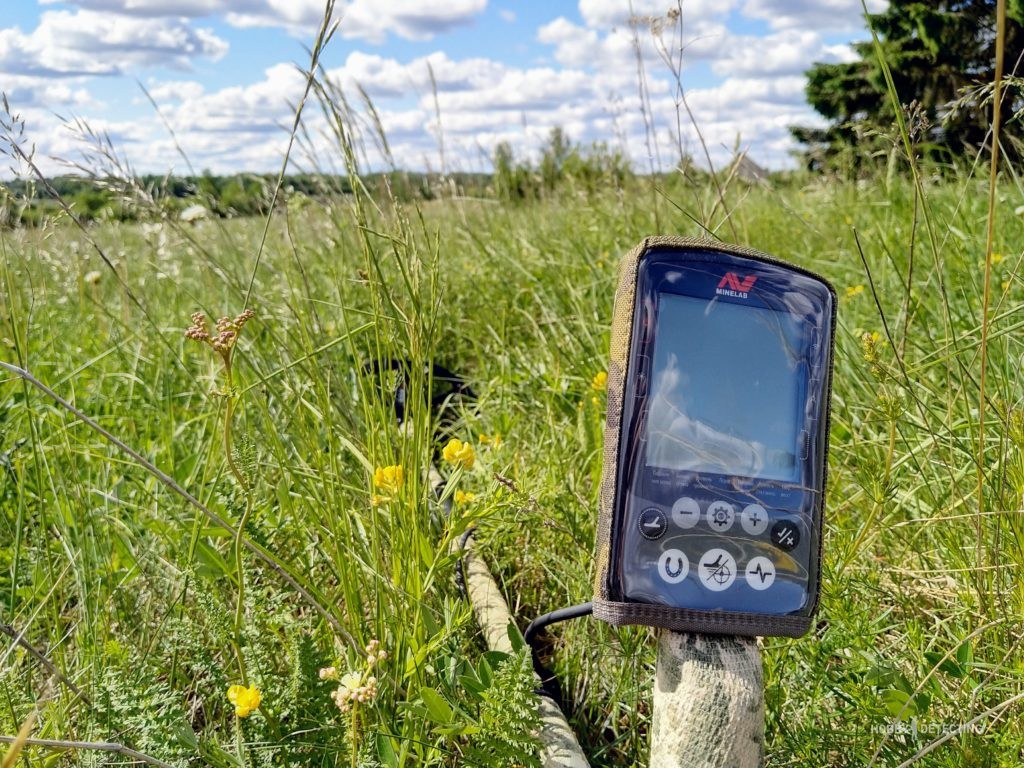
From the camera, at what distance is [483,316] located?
11.6ft

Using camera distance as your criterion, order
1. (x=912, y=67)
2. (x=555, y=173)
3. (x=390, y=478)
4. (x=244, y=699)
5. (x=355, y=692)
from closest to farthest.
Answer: (x=355, y=692) → (x=244, y=699) → (x=390, y=478) → (x=555, y=173) → (x=912, y=67)

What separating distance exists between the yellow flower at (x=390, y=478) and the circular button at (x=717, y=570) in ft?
1.73

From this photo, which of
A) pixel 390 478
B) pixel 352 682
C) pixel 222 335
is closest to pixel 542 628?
pixel 390 478

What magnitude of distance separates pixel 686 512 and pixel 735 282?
0.30m

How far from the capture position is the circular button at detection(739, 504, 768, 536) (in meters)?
1.05

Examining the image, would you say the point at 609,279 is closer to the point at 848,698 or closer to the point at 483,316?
the point at 483,316

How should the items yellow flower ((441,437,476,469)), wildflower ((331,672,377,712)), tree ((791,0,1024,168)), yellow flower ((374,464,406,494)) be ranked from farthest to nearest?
tree ((791,0,1024,168)) < yellow flower ((441,437,476,469)) < yellow flower ((374,464,406,494)) < wildflower ((331,672,377,712))

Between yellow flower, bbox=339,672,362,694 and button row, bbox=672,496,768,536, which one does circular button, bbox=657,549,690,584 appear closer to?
button row, bbox=672,496,768,536

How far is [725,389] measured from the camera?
1.05 metres

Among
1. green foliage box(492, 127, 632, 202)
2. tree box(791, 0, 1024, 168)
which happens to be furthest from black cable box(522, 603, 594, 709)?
tree box(791, 0, 1024, 168)

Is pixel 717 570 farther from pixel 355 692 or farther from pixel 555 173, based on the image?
pixel 555 173

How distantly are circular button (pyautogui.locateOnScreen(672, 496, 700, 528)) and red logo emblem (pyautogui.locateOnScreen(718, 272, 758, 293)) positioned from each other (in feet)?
0.90

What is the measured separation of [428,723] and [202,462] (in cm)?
125

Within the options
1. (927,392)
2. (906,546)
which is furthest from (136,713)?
(927,392)
